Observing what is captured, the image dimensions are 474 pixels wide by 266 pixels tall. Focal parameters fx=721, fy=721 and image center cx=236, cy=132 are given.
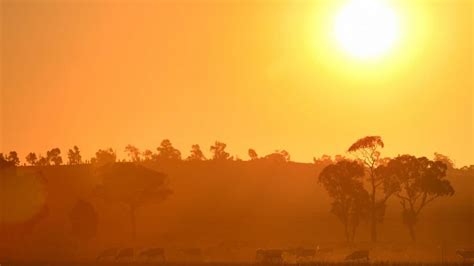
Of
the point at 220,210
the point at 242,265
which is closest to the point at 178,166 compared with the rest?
the point at 220,210

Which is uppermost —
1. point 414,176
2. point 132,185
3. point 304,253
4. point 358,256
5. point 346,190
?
point 132,185

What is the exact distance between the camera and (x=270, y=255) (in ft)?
198

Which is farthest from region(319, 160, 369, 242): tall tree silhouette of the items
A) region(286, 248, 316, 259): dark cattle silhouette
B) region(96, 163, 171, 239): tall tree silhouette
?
region(286, 248, 316, 259): dark cattle silhouette

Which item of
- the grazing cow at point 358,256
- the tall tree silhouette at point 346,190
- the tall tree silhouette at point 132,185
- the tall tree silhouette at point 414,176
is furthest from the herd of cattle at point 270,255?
the tall tree silhouette at point 132,185

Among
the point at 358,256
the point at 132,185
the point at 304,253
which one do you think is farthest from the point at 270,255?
the point at 132,185

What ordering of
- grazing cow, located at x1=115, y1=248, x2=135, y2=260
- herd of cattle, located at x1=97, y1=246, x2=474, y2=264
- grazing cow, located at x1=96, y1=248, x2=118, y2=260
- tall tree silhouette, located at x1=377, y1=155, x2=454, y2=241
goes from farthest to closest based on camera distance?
1. tall tree silhouette, located at x1=377, y1=155, x2=454, y2=241
2. grazing cow, located at x1=96, y1=248, x2=118, y2=260
3. grazing cow, located at x1=115, y1=248, x2=135, y2=260
4. herd of cattle, located at x1=97, y1=246, x2=474, y2=264

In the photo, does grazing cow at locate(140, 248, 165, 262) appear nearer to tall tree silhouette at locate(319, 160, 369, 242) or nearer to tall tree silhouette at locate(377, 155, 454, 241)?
tall tree silhouette at locate(319, 160, 369, 242)

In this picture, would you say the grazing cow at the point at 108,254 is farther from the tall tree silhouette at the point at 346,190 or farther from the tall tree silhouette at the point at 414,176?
the tall tree silhouette at the point at 414,176

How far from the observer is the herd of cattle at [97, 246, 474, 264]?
5975 cm

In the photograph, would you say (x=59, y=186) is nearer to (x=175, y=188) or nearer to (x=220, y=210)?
(x=175, y=188)

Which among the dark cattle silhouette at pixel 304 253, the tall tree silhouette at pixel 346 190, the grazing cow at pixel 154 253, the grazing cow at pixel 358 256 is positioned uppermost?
the tall tree silhouette at pixel 346 190

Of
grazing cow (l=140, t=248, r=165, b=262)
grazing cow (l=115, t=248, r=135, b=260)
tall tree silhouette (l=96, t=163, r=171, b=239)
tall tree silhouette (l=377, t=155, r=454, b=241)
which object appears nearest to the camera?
grazing cow (l=140, t=248, r=165, b=262)

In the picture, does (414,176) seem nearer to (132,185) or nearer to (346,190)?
(346,190)

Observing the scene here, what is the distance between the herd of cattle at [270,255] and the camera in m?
59.8
